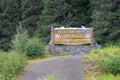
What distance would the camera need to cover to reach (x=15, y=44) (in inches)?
611

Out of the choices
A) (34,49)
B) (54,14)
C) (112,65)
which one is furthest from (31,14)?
(112,65)

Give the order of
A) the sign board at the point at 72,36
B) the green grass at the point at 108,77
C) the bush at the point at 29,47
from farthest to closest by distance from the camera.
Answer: the sign board at the point at 72,36, the bush at the point at 29,47, the green grass at the point at 108,77

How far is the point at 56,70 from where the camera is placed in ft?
36.8

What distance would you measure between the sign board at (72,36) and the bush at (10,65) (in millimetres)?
5908

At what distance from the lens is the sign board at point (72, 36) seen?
720 inches

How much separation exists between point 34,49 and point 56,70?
4.34 metres

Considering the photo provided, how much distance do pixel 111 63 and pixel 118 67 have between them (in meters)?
0.22

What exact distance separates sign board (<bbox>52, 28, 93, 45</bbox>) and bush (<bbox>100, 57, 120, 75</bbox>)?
792cm

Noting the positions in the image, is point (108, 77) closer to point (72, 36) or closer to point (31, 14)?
point (72, 36)

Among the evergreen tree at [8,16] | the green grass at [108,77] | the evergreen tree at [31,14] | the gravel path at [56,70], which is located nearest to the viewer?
the green grass at [108,77]

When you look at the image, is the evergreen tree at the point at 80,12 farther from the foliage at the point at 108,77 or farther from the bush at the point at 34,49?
the foliage at the point at 108,77

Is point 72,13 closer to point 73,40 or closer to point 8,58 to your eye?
point 73,40

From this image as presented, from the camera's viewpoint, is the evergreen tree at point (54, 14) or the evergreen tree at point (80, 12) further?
the evergreen tree at point (80, 12)

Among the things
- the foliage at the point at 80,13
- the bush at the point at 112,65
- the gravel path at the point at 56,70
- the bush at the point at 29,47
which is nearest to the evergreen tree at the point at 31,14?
the foliage at the point at 80,13
